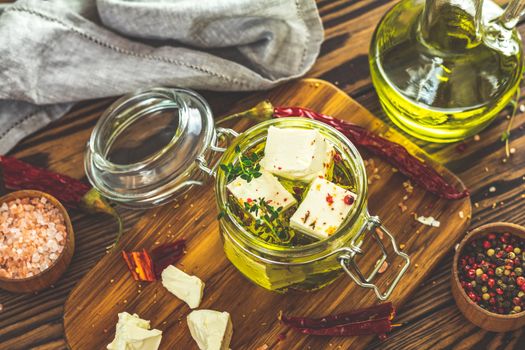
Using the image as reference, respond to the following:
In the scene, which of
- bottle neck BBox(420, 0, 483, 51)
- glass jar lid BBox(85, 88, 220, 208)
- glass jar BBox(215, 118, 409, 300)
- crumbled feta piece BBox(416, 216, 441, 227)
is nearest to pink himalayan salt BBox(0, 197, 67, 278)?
glass jar lid BBox(85, 88, 220, 208)

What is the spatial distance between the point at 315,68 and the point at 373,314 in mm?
575

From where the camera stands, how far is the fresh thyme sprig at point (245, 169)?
1.11m

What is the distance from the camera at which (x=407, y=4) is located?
1.36 meters

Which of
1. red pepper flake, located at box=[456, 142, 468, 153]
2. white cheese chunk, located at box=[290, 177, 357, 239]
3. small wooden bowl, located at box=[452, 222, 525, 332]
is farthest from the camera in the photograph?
red pepper flake, located at box=[456, 142, 468, 153]

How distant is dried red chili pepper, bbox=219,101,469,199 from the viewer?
1.32 metres

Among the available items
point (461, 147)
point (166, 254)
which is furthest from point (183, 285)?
point (461, 147)

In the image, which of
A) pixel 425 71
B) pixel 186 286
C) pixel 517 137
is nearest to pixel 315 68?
Answer: pixel 425 71

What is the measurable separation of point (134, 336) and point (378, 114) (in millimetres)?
687

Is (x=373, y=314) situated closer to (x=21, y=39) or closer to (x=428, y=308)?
(x=428, y=308)

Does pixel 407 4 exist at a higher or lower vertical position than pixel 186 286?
higher

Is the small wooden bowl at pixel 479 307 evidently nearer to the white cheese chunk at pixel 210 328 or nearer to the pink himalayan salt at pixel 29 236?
the white cheese chunk at pixel 210 328

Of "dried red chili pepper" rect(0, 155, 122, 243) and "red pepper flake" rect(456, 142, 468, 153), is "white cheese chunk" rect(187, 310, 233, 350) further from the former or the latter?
"red pepper flake" rect(456, 142, 468, 153)

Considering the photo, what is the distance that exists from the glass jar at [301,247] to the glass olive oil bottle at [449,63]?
24cm

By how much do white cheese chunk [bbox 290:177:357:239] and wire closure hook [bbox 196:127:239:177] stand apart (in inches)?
8.0
